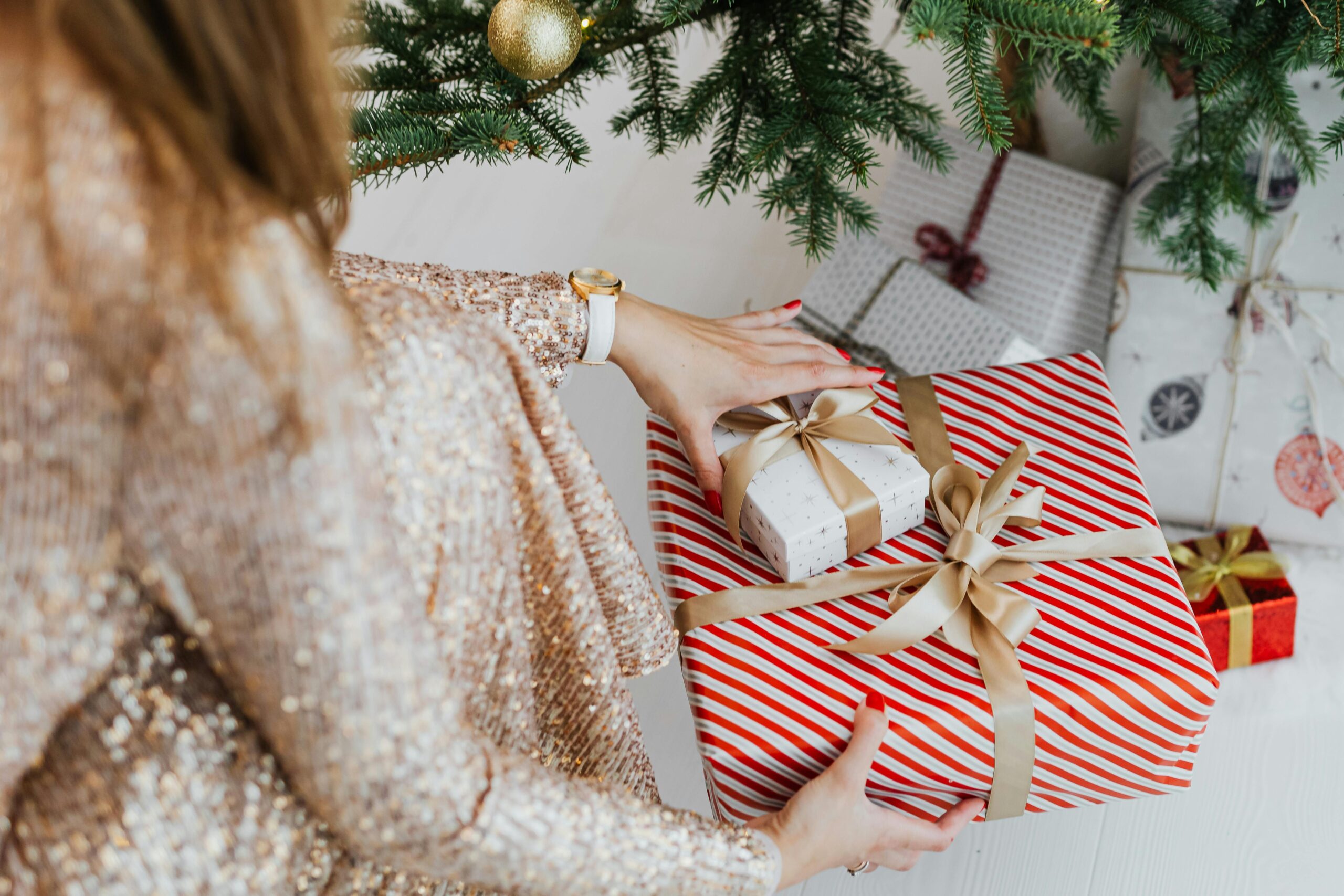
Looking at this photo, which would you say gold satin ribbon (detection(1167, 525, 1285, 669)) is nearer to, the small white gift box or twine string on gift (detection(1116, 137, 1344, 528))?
twine string on gift (detection(1116, 137, 1344, 528))

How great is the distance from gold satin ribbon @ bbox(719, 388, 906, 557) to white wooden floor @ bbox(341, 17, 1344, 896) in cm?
44

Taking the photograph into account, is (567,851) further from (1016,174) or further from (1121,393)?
(1016,174)

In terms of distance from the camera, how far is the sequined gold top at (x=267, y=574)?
34 cm

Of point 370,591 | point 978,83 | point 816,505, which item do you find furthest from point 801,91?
point 370,591

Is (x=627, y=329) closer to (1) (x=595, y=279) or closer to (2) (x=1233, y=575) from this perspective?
(1) (x=595, y=279)

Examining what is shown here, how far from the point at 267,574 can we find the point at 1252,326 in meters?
1.11

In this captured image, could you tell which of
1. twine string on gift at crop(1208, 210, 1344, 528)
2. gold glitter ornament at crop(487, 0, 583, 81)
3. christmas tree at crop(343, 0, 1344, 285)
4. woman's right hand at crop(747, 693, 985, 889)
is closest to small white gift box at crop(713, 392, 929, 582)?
woman's right hand at crop(747, 693, 985, 889)

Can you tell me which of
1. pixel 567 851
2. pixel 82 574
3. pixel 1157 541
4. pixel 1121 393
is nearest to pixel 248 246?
pixel 82 574

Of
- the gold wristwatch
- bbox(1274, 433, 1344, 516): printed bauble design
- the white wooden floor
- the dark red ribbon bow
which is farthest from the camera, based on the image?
the dark red ribbon bow

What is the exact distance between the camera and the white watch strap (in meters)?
0.72

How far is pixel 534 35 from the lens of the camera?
0.73 m

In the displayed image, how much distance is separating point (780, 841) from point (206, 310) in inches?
18.2

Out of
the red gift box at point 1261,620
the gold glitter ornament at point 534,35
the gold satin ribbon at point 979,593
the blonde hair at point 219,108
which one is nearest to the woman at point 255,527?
the blonde hair at point 219,108

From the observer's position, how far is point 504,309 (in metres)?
0.69
